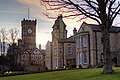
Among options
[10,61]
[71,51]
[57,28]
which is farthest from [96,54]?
[10,61]

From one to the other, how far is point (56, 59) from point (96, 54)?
21447 millimetres

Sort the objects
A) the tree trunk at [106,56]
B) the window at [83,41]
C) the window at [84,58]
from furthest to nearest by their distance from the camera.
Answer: the window at [83,41], the window at [84,58], the tree trunk at [106,56]

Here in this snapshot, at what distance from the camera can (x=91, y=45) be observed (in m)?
63.4

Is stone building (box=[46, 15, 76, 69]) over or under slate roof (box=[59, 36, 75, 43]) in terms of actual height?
under

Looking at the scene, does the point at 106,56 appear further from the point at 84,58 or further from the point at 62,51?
the point at 62,51

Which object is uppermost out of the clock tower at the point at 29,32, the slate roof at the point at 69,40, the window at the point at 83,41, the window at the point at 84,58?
the clock tower at the point at 29,32

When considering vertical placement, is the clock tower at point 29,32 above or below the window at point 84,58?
above

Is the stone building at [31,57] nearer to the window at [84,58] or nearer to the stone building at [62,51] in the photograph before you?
the stone building at [62,51]

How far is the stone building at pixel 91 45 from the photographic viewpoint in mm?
62469

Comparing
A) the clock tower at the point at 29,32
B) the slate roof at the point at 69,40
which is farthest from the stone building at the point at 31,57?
the slate roof at the point at 69,40

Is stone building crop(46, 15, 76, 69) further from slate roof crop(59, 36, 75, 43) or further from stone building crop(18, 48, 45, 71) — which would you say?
stone building crop(18, 48, 45, 71)

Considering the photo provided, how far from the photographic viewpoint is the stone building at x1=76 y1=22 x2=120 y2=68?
205ft

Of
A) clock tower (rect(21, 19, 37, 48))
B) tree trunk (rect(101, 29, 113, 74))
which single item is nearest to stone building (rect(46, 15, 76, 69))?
tree trunk (rect(101, 29, 113, 74))

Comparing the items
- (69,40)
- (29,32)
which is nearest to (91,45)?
(69,40)
